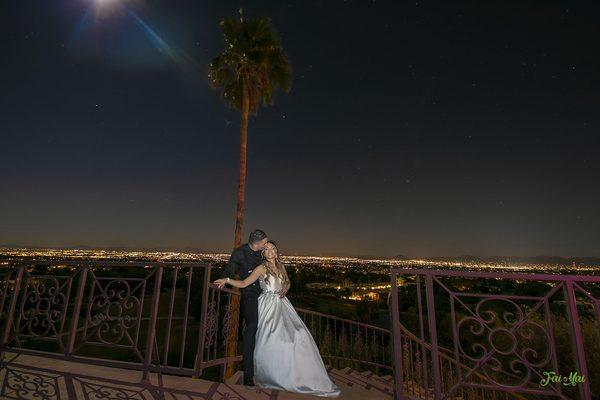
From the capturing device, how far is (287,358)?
4.31m

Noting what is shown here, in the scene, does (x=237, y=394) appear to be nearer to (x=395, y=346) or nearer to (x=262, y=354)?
(x=262, y=354)

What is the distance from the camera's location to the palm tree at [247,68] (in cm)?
1264

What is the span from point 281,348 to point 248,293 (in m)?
0.89

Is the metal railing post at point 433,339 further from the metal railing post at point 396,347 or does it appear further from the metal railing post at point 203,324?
the metal railing post at point 203,324

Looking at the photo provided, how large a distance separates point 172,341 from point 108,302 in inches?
1090

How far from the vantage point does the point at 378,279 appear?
359 ft

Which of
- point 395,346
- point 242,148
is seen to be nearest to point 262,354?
point 395,346

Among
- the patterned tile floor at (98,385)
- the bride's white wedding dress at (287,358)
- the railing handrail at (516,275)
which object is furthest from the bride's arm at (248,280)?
the railing handrail at (516,275)

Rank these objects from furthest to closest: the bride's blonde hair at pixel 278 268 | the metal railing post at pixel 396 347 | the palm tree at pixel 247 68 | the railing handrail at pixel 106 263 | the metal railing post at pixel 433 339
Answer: the palm tree at pixel 247 68, the railing handrail at pixel 106 263, the bride's blonde hair at pixel 278 268, the metal railing post at pixel 396 347, the metal railing post at pixel 433 339

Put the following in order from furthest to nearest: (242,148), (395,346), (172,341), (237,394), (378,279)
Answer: (378,279)
(172,341)
(242,148)
(237,394)
(395,346)

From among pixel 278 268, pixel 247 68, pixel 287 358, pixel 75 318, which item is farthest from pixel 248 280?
pixel 247 68

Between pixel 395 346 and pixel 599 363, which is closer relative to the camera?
pixel 395 346

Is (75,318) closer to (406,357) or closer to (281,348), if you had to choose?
(281,348)

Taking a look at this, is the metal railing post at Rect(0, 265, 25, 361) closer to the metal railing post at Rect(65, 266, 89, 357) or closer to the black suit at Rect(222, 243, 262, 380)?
the metal railing post at Rect(65, 266, 89, 357)
